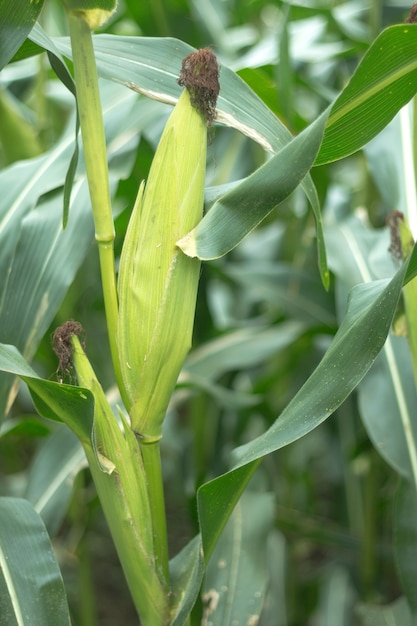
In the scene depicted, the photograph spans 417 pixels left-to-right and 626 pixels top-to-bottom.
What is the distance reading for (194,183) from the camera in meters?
0.47

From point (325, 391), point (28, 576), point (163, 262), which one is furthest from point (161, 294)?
point (28, 576)

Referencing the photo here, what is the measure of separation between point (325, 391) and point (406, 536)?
0.29 m

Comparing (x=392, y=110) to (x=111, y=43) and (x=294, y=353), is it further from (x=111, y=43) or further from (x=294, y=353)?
(x=294, y=353)

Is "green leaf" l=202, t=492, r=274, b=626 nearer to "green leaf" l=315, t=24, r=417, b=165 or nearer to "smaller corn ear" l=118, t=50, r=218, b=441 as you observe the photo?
"smaller corn ear" l=118, t=50, r=218, b=441

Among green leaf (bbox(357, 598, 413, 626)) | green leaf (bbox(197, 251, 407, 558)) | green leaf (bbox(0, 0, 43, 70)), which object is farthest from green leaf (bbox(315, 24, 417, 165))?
green leaf (bbox(357, 598, 413, 626))

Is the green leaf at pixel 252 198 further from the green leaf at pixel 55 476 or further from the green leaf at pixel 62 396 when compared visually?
the green leaf at pixel 55 476

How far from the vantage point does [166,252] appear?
0.47 metres

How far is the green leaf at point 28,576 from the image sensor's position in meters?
0.51

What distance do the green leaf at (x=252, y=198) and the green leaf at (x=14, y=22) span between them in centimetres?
18

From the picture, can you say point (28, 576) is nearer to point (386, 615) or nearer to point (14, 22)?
point (14, 22)

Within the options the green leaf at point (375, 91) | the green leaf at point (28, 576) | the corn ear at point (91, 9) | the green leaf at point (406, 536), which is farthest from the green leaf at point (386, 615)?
the corn ear at point (91, 9)

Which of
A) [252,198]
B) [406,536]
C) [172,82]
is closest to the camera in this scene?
[252,198]

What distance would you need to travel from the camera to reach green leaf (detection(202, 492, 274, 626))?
678 millimetres

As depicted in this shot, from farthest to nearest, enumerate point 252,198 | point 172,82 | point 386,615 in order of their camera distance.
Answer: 1. point 386,615
2. point 172,82
3. point 252,198
